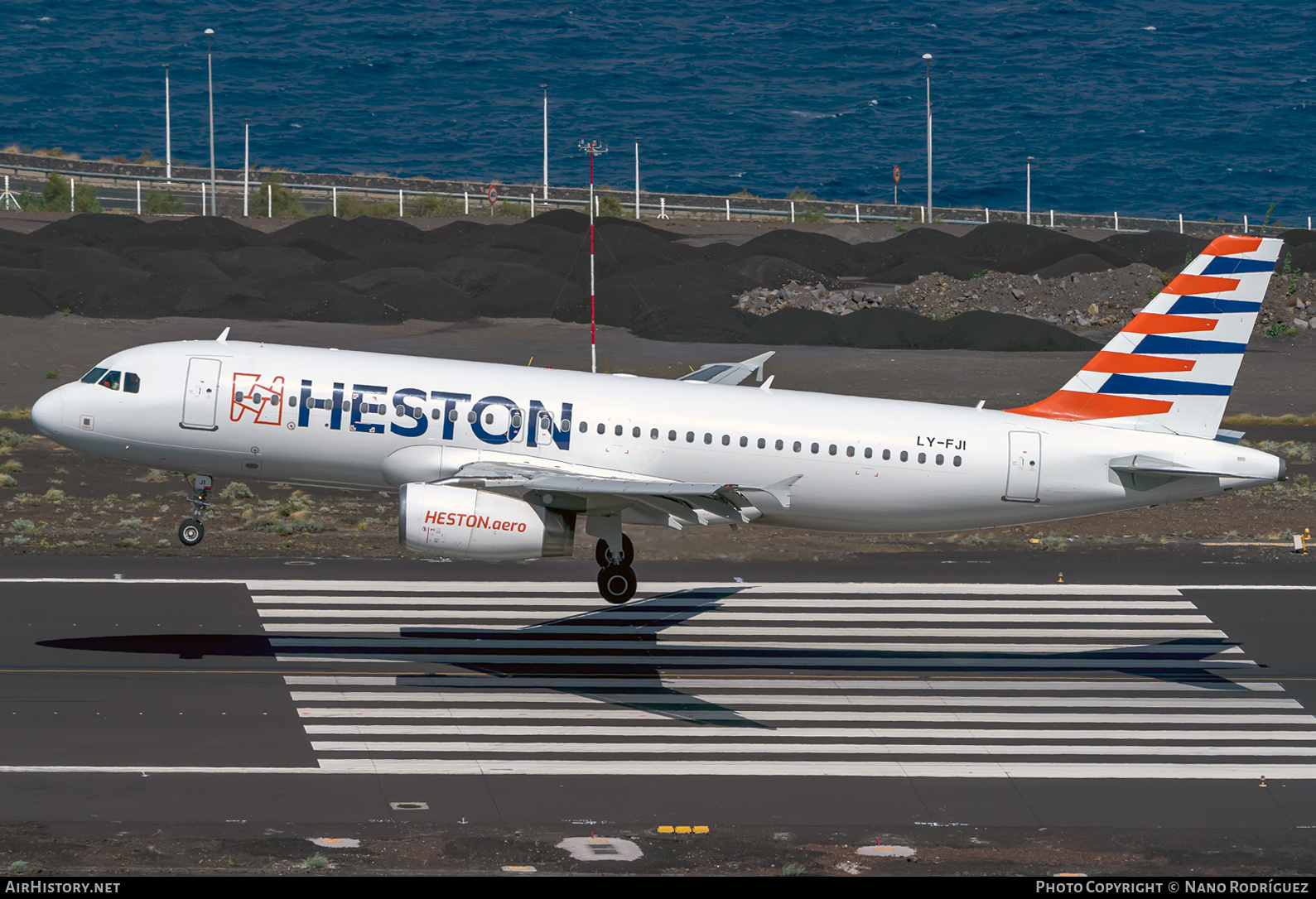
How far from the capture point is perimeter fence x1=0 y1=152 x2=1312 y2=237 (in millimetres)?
108062

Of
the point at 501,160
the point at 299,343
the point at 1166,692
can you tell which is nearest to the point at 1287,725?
the point at 1166,692

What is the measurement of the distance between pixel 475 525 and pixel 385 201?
297ft

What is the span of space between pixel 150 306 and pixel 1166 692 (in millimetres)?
56128

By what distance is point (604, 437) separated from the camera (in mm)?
33844

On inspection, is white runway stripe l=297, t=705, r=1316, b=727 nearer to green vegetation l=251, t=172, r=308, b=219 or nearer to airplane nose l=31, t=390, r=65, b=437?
airplane nose l=31, t=390, r=65, b=437

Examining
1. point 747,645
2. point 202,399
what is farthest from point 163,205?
point 747,645

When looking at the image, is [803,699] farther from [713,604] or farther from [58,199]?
[58,199]

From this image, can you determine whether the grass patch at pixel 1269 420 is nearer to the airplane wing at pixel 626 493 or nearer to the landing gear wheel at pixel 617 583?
the airplane wing at pixel 626 493

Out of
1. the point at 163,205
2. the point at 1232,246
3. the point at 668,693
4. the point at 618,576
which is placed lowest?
the point at 668,693

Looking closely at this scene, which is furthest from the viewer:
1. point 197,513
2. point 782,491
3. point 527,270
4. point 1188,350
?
point 527,270

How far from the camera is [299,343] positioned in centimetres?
7131

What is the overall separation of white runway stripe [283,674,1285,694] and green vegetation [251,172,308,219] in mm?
77367

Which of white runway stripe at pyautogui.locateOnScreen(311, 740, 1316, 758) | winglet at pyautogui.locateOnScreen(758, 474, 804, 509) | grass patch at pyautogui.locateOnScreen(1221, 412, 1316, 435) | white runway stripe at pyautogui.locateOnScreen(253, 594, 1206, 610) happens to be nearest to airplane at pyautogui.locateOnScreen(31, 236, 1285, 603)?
winglet at pyautogui.locateOnScreen(758, 474, 804, 509)

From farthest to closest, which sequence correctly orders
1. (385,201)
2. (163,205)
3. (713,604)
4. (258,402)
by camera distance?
1. (385,201)
2. (163,205)
3. (713,604)
4. (258,402)
